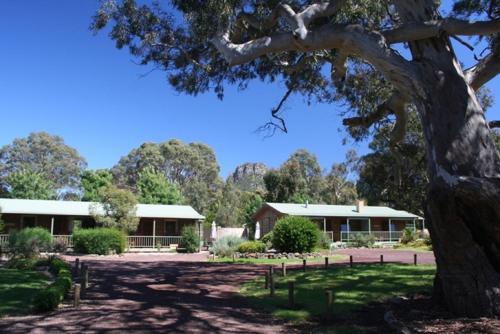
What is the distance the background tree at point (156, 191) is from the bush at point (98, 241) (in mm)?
24153

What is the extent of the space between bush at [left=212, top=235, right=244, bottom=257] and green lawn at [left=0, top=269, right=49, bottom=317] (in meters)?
13.5

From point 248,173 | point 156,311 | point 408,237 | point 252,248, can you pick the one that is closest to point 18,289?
point 156,311

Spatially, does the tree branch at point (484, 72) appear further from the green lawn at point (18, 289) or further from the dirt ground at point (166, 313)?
the green lawn at point (18, 289)

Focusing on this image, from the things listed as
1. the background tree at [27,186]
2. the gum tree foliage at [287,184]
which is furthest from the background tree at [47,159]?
the gum tree foliage at [287,184]

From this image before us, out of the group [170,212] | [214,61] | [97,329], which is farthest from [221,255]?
[97,329]

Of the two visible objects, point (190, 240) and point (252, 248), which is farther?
point (190, 240)

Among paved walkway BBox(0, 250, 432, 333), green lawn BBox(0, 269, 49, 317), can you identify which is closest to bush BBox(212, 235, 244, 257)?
paved walkway BBox(0, 250, 432, 333)

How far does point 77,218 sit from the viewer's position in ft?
126

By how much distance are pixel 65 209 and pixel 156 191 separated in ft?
65.2

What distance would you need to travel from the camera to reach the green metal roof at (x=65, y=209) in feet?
115

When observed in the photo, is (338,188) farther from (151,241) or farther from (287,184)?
(151,241)

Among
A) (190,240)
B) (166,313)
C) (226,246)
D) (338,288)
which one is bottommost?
(166,313)

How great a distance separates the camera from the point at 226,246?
29.9 metres

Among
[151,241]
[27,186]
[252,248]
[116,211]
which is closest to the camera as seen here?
[252,248]
